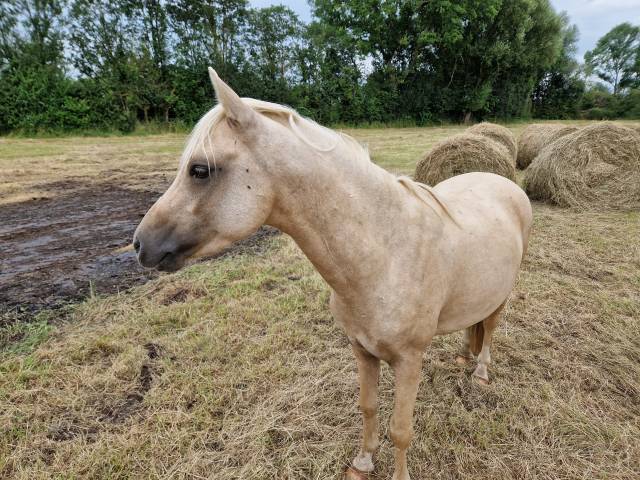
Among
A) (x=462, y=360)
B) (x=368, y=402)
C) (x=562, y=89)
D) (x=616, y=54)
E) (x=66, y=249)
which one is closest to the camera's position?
(x=368, y=402)

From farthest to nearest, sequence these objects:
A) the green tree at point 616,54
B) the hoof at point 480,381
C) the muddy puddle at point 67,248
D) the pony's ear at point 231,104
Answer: the green tree at point 616,54
the muddy puddle at point 67,248
the hoof at point 480,381
the pony's ear at point 231,104

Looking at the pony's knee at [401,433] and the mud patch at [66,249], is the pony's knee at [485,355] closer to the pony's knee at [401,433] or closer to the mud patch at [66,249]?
the pony's knee at [401,433]

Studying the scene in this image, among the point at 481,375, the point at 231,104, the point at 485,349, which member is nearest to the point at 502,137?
the point at 485,349

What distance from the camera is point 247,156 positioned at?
122cm

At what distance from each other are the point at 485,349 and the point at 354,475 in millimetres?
1370

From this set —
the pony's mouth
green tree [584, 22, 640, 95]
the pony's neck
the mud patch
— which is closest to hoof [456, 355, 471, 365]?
the pony's neck

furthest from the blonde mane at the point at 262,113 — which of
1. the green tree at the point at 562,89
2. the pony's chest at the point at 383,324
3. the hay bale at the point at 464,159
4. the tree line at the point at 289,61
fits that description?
the green tree at the point at 562,89

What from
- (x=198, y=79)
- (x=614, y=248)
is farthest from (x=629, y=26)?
(x=614, y=248)

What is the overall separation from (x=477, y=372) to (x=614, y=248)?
3.44 metres

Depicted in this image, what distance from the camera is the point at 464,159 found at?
6402mm

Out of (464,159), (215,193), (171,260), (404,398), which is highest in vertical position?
(215,193)

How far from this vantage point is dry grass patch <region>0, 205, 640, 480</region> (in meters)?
2.00

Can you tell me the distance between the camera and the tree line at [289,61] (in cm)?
1664

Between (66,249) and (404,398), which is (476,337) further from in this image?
(66,249)
